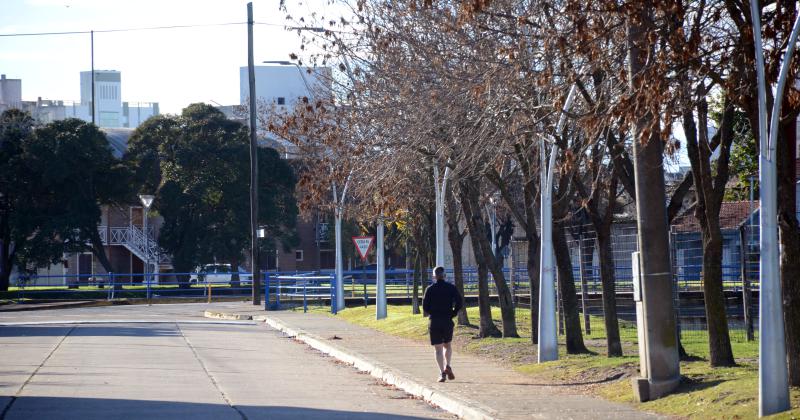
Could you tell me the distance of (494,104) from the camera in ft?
52.5

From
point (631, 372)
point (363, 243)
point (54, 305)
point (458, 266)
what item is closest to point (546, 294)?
point (631, 372)

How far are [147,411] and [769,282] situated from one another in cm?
708

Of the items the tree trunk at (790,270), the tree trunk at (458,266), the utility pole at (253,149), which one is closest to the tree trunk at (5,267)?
the utility pole at (253,149)

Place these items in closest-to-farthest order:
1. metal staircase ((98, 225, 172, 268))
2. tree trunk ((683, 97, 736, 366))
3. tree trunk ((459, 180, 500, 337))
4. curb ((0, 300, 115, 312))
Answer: tree trunk ((683, 97, 736, 366)) → tree trunk ((459, 180, 500, 337)) → curb ((0, 300, 115, 312)) → metal staircase ((98, 225, 172, 268))

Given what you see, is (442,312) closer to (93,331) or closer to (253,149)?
(93,331)

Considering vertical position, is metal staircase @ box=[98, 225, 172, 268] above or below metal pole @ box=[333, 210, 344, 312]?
above

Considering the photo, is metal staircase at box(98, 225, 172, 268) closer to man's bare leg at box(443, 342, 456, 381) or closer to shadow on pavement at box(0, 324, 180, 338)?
shadow on pavement at box(0, 324, 180, 338)

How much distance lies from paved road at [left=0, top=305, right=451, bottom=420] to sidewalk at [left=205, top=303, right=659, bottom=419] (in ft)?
1.05

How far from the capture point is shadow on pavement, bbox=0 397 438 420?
12260mm

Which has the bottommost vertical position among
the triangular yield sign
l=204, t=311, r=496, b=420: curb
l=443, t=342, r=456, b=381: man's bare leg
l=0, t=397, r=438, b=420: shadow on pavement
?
l=204, t=311, r=496, b=420: curb

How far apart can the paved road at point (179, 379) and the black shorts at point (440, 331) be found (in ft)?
3.14

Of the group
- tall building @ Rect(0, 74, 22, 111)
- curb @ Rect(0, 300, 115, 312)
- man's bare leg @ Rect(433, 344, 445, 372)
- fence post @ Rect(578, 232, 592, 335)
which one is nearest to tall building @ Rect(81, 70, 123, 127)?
tall building @ Rect(0, 74, 22, 111)

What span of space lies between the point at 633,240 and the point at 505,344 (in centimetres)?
1306

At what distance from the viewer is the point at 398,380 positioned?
1636 cm
